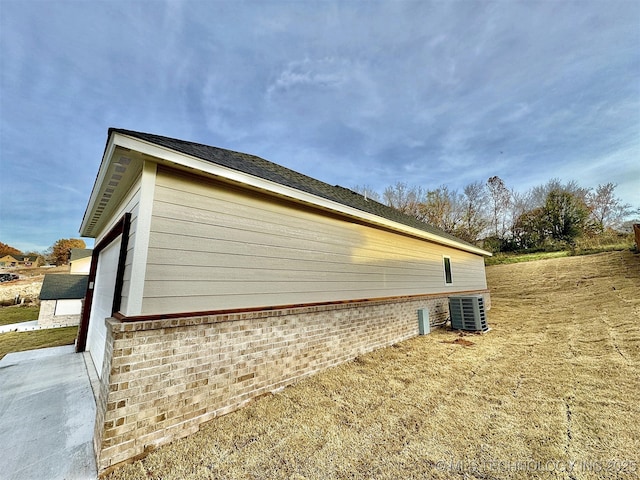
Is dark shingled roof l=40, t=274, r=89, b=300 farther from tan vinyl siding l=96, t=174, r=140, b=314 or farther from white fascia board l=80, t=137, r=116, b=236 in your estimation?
tan vinyl siding l=96, t=174, r=140, b=314

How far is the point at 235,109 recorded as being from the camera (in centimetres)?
1145

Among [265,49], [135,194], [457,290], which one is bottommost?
[457,290]

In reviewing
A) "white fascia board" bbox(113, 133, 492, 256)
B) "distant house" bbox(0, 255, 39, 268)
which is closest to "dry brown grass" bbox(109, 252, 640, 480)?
"white fascia board" bbox(113, 133, 492, 256)

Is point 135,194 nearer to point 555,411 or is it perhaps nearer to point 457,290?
point 555,411

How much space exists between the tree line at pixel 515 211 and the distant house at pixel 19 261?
63.0 meters

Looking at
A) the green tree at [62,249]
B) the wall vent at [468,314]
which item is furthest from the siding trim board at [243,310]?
the green tree at [62,249]

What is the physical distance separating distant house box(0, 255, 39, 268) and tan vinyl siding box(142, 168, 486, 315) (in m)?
63.7

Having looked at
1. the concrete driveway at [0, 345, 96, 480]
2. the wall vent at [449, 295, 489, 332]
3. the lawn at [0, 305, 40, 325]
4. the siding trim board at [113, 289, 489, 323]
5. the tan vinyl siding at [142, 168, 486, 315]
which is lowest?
the lawn at [0, 305, 40, 325]

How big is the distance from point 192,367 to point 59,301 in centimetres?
1703

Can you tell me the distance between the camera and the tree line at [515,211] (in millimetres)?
18516

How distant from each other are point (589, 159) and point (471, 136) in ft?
22.9

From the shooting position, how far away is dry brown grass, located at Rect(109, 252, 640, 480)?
7.21ft

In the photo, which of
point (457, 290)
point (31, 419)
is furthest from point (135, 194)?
point (457, 290)

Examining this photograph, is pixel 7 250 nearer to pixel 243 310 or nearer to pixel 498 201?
pixel 243 310
